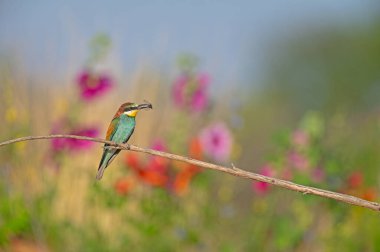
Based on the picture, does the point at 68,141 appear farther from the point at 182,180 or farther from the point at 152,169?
the point at 182,180

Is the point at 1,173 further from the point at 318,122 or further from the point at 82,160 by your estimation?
the point at 318,122

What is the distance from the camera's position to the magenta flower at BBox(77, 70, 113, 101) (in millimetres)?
4562

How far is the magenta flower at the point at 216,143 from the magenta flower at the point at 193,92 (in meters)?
0.13

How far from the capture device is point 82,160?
537 centimetres

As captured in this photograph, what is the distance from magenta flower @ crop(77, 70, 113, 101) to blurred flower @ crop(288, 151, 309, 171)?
938mm

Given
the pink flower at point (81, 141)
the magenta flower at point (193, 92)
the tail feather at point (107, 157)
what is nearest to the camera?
the tail feather at point (107, 157)

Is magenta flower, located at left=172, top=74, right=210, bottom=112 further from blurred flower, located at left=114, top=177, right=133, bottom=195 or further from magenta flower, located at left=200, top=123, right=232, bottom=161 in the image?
blurred flower, located at left=114, top=177, right=133, bottom=195

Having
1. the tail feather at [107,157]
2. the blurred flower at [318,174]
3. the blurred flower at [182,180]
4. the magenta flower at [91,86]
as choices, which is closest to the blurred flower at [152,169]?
the blurred flower at [182,180]

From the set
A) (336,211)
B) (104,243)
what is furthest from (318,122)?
(104,243)

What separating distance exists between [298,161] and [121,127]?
6.67 ft

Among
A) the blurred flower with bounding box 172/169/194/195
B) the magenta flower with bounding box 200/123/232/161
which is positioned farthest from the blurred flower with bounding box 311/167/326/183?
the blurred flower with bounding box 172/169/194/195

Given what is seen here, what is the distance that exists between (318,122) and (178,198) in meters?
0.77

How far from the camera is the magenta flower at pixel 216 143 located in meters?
4.61

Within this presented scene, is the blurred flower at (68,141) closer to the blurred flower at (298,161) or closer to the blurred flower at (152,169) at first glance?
the blurred flower at (152,169)
